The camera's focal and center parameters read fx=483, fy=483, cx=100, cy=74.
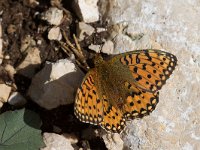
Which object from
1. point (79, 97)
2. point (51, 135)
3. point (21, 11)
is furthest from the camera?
point (21, 11)

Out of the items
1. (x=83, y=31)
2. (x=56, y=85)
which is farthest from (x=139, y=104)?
(x=83, y=31)

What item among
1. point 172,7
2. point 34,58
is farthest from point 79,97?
point 172,7

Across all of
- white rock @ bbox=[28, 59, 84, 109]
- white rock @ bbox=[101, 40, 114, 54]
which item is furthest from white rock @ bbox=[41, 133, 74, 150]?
white rock @ bbox=[101, 40, 114, 54]

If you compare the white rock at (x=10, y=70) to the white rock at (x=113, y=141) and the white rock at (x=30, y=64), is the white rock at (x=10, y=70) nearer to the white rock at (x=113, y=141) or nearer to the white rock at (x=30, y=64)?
the white rock at (x=30, y=64)

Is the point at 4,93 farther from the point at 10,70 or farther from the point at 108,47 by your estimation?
the point at 108,47

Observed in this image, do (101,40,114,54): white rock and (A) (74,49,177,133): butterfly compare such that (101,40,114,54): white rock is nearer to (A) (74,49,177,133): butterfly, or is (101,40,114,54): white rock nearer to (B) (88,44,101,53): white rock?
(B) (88,44,101,53): white rock

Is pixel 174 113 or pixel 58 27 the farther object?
pixel 58 27

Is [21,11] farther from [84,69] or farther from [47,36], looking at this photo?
[84,69]
